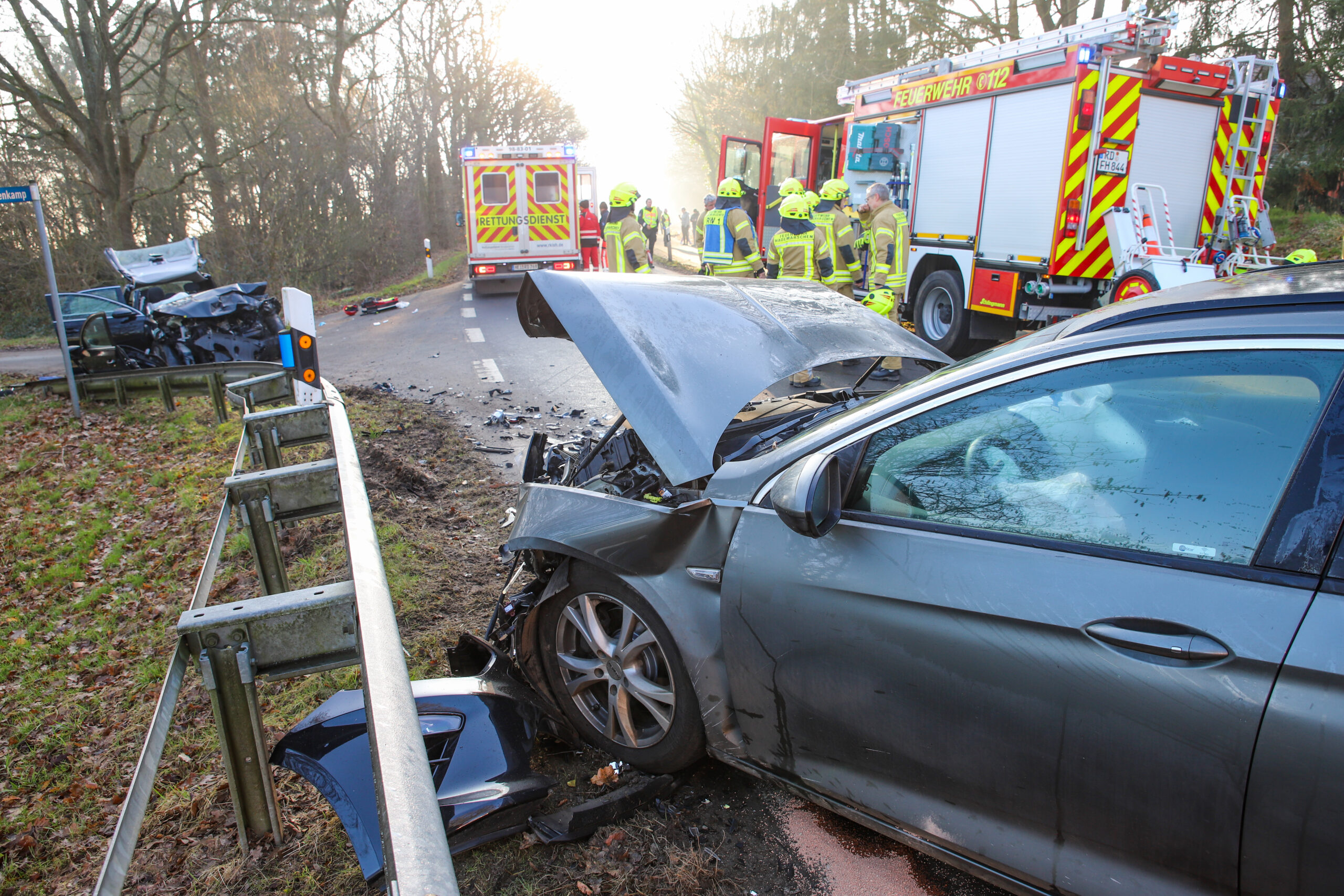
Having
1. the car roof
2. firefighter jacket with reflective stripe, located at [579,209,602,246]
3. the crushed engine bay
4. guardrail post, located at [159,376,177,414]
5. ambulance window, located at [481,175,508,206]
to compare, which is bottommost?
guardrail post, located at [159,376,177,414]

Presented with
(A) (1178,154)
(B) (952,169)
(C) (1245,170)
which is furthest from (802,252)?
(C) (1245,170)

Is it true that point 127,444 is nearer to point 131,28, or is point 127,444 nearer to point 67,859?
point 67,859

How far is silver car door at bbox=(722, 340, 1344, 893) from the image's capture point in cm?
156

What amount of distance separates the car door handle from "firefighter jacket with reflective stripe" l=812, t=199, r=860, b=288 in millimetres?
7628

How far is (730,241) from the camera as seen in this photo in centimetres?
1046

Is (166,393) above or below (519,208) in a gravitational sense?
below

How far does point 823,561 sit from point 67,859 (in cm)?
269

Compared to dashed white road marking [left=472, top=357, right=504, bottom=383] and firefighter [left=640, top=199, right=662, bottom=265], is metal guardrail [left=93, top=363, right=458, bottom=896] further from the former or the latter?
firefighter [left=640, top=199, right=662, bottom=265]

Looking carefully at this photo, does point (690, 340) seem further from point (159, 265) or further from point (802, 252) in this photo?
point (159, 265)

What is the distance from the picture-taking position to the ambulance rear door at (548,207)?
57.9 feet

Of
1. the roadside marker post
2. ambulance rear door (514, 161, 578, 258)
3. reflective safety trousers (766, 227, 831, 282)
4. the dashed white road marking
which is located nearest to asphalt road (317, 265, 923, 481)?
the dashed white road marking

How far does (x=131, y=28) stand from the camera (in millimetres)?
18516

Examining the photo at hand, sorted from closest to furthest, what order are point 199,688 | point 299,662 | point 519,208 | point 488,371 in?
1. point 299,662
2. point 199,688
3. point 488,371
4. point 519,208

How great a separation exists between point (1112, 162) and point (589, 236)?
40.5 ft
